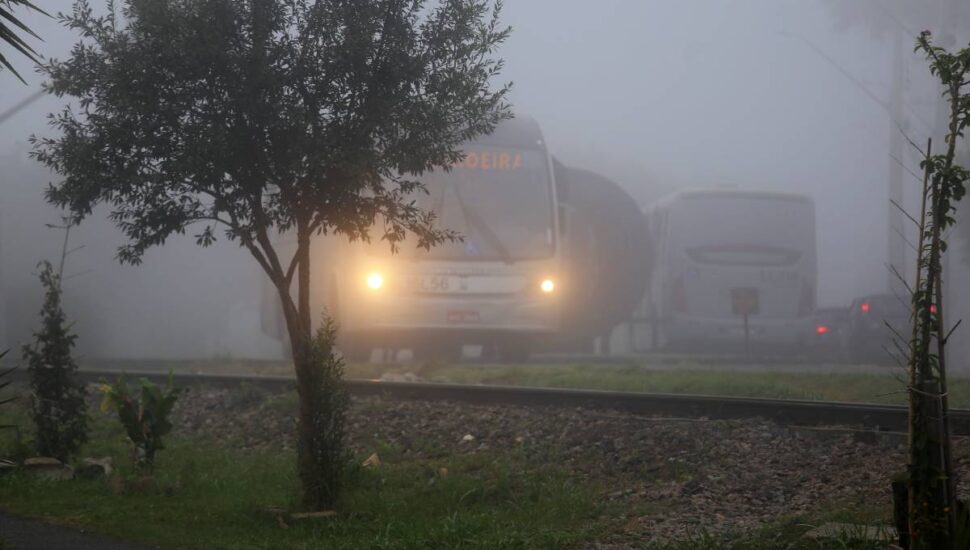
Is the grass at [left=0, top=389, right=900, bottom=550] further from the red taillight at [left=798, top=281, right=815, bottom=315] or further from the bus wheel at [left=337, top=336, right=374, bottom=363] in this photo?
the red taillight at [left=798, top=281, right=815, bottom=315]

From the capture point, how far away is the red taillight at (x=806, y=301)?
80.1 feet

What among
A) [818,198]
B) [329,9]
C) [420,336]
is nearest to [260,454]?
[329,9]

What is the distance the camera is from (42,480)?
10.4 meters

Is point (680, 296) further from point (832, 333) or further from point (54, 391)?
point (54, 391)

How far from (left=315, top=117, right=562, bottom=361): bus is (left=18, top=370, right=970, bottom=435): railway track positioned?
3503 millimetres

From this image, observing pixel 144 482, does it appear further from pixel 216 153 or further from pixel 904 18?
pixel 904 18

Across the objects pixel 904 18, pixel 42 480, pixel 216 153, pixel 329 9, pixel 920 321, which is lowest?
pixel 42 480

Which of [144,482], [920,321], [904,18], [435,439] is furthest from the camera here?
[904,18]

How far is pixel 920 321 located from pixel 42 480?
25.9ft

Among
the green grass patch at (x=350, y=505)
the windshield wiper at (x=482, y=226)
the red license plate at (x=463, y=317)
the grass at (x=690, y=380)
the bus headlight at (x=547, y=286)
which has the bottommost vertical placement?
the green grass patch at (x=350, y=505)

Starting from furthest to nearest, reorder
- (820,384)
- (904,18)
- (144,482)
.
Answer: (904,18) → (820,384) → (144,482)

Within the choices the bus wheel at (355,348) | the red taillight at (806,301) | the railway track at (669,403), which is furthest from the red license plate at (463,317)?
the red taillight at (806,301)

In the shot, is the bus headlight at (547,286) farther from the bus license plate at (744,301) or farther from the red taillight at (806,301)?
the red taillight at (806,301)

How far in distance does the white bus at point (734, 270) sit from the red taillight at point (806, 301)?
0.02 meters
